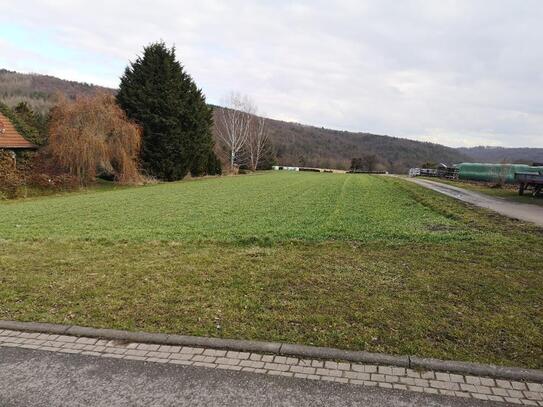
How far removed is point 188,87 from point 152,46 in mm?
4667

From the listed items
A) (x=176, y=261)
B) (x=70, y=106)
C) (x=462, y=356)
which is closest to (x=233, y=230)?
(x=176, y=261)

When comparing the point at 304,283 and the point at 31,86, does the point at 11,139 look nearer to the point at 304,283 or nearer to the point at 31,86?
the point at 304,283

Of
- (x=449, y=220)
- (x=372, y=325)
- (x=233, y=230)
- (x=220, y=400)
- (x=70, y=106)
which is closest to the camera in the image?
(x=220, y=400)

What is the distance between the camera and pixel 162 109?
35.3 meters

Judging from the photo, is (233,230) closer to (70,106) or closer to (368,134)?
(70,106)

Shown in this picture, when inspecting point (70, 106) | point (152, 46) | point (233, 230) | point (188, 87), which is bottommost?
point (233, 230)

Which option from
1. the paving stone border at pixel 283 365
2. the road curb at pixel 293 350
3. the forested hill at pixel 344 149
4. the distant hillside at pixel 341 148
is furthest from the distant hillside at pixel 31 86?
the paving stone border at pixel 283 365

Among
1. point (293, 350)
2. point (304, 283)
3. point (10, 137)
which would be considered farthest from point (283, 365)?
point (10, 137)

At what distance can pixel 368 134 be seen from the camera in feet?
499

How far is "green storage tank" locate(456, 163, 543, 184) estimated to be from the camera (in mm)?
29172

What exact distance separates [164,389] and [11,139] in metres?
30.8

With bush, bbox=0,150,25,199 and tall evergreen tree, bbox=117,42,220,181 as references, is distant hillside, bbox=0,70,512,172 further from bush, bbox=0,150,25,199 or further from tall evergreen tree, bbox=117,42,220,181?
bush, bbox=0,150,25,199

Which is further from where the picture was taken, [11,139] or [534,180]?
[11,139]

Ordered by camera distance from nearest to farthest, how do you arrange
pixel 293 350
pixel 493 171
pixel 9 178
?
1. pixel 293 350
2. pixel 9 178
3. pixel 493 171
